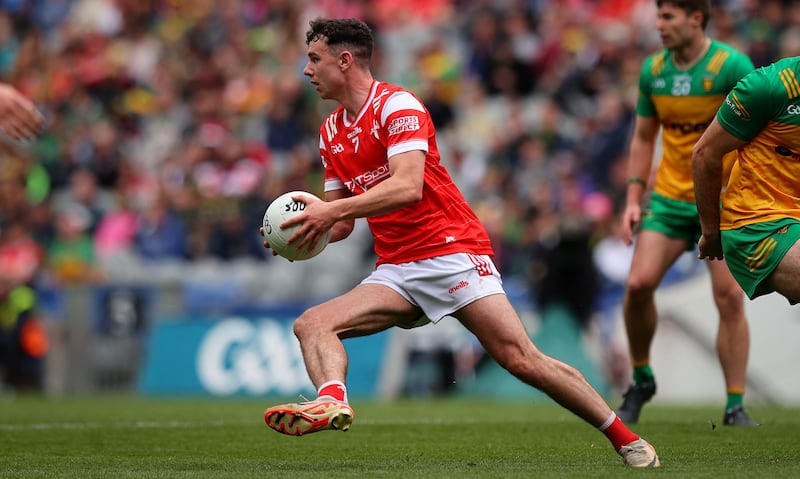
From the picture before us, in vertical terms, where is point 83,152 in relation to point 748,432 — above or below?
above

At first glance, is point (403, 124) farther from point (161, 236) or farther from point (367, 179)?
point (161, 236)

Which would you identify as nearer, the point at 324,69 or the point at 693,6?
the point at 324,69

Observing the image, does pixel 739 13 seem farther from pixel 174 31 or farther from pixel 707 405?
pixel 174 31

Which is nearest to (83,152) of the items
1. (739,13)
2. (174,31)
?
(174,31)

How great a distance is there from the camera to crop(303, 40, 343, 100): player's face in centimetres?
668

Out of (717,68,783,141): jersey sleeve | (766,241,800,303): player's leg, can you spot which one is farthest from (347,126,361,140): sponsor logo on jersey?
(766,241,800,303): player's leg

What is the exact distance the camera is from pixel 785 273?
636 centimetres

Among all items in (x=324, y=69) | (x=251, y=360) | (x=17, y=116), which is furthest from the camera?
(x=251, y=360)

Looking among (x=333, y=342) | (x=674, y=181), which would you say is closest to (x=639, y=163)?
(x=674, y=181)

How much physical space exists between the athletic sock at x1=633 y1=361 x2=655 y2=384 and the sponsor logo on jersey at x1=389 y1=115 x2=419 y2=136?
359 centimetres

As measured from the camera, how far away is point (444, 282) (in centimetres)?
649

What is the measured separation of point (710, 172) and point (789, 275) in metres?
0.65

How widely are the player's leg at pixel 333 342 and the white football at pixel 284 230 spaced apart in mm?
352

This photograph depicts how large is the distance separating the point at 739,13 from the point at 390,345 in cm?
675
